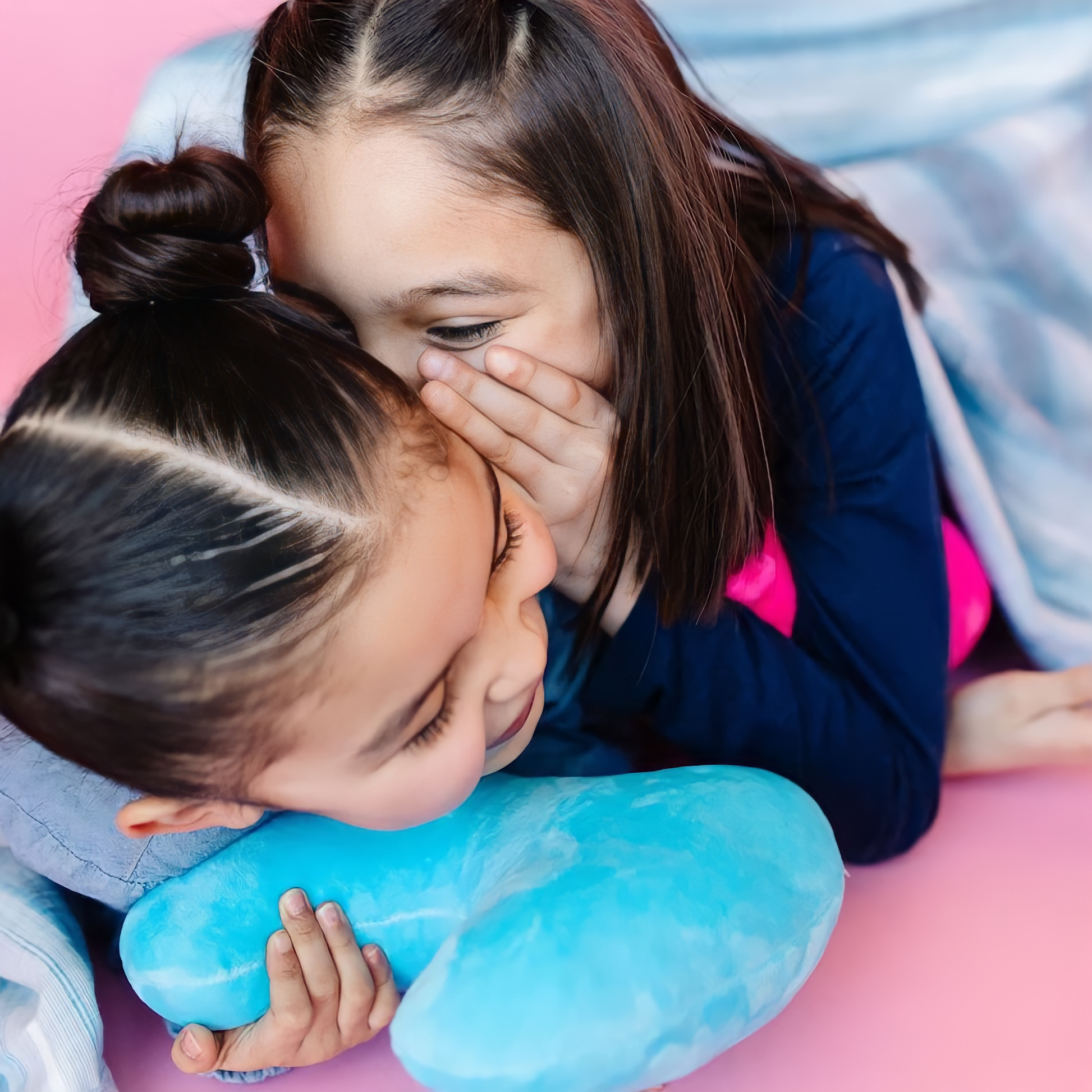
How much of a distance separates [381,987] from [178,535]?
34cm

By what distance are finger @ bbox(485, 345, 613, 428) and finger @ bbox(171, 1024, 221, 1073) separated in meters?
0.44

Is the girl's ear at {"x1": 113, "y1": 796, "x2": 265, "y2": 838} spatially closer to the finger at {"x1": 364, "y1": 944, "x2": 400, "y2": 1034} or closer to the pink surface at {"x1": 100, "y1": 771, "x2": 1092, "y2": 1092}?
the finger at {"x1": 364, "y1": 944, "x2": 400, "y2": 1034}

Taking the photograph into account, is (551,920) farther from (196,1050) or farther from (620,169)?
(620,169)

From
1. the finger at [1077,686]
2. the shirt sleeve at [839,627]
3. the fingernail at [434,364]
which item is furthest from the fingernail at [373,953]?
the finger at [1077,686]

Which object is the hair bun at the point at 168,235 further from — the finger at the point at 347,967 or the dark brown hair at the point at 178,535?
the finger at the point at 347,967

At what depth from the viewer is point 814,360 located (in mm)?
903

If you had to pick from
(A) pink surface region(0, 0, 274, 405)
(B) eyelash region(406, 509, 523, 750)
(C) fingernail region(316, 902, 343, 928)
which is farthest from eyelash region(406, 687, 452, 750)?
(A) pink surface region(0, 0, 274, 405)

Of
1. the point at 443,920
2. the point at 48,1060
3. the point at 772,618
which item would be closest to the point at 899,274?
the point at 772,618

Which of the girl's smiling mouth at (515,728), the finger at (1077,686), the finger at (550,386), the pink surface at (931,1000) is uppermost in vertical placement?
the finger at (550,386)

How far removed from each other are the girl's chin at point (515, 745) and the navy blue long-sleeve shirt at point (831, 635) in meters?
0.12

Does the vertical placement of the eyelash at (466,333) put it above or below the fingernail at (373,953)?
above

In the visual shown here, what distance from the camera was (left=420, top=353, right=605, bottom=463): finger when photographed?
689 millimetres

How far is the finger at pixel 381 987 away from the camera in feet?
2.18

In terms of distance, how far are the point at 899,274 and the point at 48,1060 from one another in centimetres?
91
